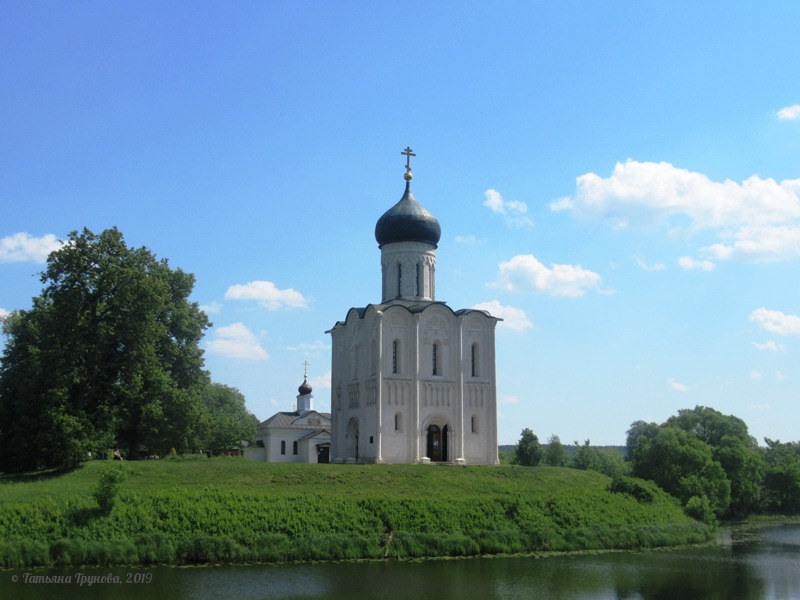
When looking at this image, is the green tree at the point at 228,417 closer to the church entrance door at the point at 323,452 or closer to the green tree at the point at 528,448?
the church entrance door at the point at 323,452

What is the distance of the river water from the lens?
18.0 m

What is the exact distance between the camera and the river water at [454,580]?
58.9 feet

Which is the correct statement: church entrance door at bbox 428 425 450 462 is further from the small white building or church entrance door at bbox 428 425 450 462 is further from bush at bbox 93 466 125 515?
bush at bbox 93 466 125 515

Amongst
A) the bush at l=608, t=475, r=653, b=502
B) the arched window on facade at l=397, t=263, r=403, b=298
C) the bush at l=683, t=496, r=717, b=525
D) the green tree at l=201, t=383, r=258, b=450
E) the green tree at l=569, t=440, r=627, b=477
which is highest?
the arched window on facade at l=397, t=263, r=403, b=298

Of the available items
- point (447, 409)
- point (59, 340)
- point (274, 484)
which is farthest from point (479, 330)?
point (59, 340)

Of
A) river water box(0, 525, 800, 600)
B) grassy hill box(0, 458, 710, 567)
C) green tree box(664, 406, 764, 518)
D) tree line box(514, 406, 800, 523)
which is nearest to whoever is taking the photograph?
river water box(0, 525, 800, 600)

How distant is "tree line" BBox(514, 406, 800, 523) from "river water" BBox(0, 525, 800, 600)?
9.72 m

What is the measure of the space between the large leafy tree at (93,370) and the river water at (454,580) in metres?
9.47

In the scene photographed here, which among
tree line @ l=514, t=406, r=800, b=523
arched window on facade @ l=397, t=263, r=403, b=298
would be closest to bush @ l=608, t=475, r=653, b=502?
tree line @ l=514, t=406, r=800, b=523

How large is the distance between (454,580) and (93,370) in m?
16.1

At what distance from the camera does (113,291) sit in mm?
30703

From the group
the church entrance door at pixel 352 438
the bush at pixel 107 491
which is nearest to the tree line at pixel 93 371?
the bush at pixel 107 491

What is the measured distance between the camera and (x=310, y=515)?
79.9ft

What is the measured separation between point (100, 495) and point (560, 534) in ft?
43.8
